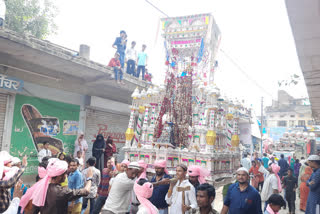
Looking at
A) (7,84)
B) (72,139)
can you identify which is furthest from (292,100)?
(7,84)

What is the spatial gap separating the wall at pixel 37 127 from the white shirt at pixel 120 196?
680 centimetres

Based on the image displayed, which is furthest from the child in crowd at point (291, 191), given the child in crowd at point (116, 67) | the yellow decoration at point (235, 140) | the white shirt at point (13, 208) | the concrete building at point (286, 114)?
the concrete building at point (286, 114)

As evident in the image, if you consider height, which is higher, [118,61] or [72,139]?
[118,61]

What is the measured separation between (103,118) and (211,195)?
35.1 ft

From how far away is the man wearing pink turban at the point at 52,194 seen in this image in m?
3.08

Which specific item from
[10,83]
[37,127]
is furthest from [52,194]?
[37,127]

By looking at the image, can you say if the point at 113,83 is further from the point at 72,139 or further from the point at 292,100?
the point at 292,100

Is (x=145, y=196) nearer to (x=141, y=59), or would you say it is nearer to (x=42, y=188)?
(x=42, y=188)

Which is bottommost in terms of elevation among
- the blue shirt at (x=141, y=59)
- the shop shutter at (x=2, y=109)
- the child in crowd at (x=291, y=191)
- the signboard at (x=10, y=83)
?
the child in crowd at (x=291, y=191)

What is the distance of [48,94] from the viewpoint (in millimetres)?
10516

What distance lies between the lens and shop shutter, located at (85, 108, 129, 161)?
12391 millimetres

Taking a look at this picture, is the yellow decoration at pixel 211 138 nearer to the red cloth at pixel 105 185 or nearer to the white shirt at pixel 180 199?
the red cloth at pixel 105 185

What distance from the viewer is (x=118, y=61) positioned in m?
11.2

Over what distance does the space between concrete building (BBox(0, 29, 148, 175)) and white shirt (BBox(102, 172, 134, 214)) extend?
18.8ft
